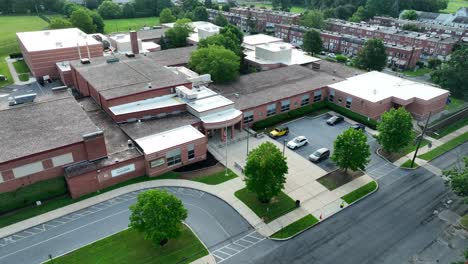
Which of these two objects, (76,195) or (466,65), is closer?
(76,195)

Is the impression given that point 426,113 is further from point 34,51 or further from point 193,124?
point 34,51

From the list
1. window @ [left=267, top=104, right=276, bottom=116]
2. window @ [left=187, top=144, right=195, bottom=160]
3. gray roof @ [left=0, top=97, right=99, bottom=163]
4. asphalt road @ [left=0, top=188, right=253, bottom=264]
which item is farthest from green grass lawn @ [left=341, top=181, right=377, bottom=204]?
gray roof @ [left=0, top=97, right=99, bottom=163]

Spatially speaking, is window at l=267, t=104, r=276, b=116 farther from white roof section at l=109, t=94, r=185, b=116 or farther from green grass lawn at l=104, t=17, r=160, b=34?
green grass lawn at l=104, t=17, r=160, b=34

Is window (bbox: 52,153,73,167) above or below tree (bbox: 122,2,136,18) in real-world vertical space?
below

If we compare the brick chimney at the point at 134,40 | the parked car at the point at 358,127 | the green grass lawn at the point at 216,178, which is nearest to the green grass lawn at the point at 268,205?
the green grass lawn at the point at 216,178

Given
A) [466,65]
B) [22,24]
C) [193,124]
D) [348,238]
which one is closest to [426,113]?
[466,65]

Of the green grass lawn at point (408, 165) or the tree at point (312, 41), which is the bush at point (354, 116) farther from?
the tree at point (312, 41)
